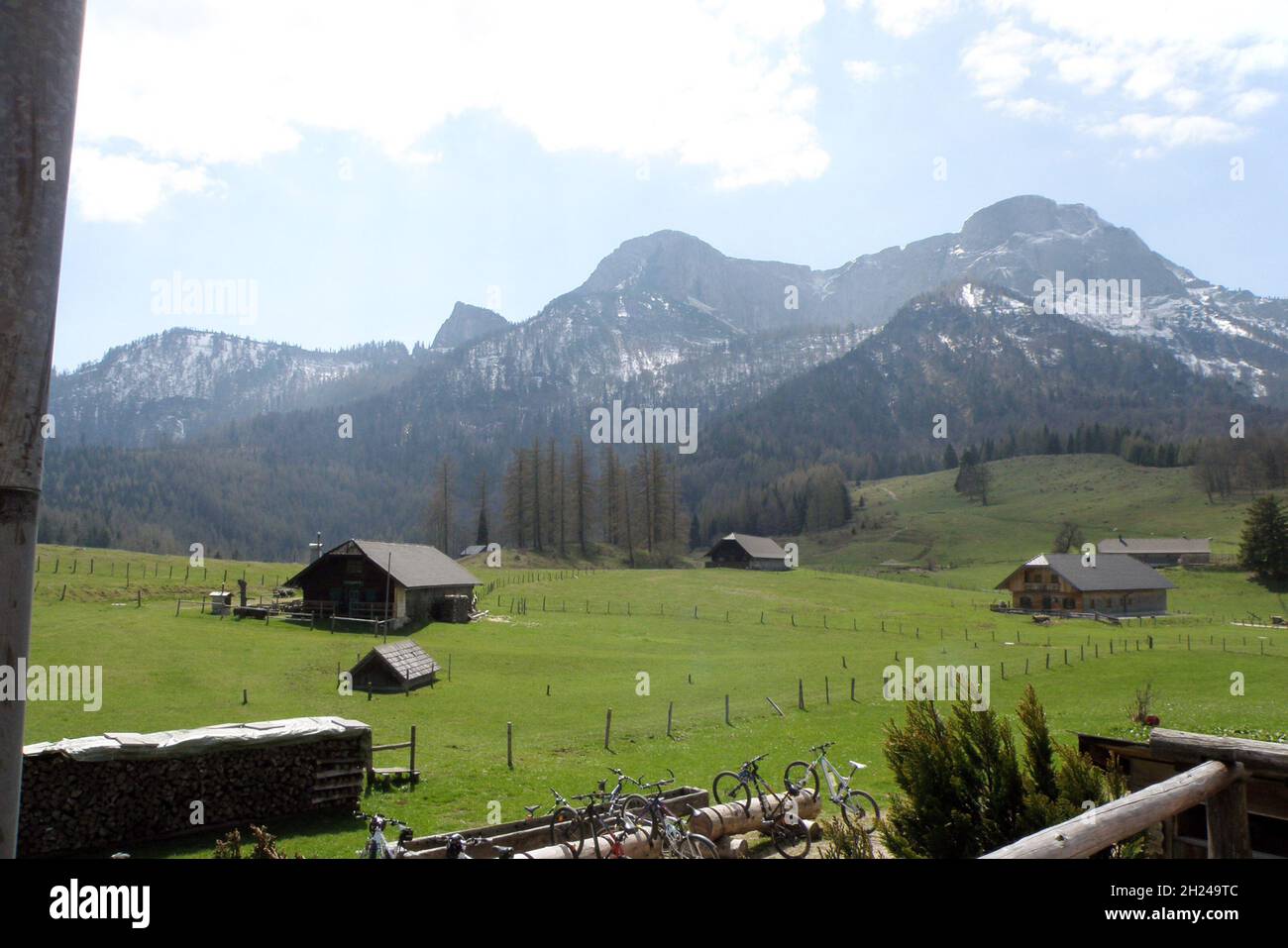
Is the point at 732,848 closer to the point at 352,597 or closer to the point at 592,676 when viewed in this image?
the point at 592,676

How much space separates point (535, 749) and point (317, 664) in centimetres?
1831

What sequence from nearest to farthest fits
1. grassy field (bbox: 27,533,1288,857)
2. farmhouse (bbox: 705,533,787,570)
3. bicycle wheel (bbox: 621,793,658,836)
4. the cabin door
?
bicycle wheel (bbox: 621,793,658,836) < grassy field (bbox: 27,533,1288,857) < the cabin door < farmhouse (bbox: 705,533,787,570)

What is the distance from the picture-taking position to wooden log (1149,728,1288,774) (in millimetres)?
5535

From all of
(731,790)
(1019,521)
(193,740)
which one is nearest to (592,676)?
(731,790)

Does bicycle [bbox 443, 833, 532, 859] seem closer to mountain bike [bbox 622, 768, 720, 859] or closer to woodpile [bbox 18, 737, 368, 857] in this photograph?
mountain bike [bbox 622, 768, 720, 859]

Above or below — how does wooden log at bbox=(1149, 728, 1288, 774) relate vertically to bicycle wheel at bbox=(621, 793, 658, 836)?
above

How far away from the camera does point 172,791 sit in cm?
1812

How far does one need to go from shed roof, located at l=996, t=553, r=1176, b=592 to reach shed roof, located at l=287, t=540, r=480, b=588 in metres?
59.7

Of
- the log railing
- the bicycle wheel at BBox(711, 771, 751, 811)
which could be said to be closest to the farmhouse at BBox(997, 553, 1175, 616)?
the bicycle wheel at BBox(711, 771, 751, 811)

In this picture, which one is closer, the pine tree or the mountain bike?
the mountain bike

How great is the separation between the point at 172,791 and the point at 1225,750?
1948cm

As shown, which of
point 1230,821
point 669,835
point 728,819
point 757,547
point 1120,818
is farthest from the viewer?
point 757,547

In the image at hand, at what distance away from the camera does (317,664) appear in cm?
4056
